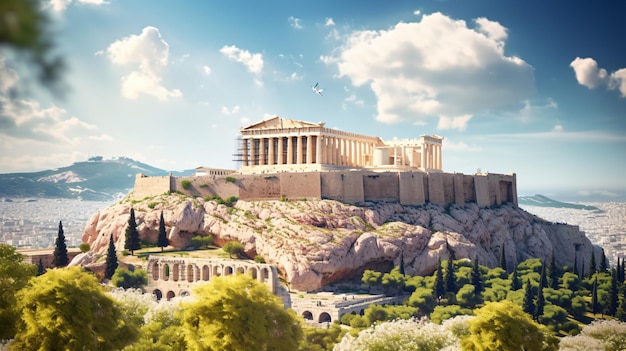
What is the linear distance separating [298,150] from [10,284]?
62.5 meters

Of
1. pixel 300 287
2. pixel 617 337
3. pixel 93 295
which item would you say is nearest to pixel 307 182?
pixel 300 287

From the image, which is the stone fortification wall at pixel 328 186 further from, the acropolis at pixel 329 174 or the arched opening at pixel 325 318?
the arched opening at pixel 325 318

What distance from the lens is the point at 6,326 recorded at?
44969 mm

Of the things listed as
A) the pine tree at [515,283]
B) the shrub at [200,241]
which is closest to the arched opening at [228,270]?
the shrub at [200,241]

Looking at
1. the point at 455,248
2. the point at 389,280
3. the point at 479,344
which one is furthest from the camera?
the point at 455,248

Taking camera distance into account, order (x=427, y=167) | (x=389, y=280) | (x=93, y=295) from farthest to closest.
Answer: (x=427, y=167)
(x=389, y=280)
(x=93, y=295)

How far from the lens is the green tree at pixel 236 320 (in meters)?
44.1

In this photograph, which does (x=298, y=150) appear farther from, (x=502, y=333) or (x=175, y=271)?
(x=502, y=333)

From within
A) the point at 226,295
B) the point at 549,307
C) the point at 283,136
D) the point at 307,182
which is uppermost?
the point at 283,136

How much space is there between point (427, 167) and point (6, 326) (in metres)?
81.1

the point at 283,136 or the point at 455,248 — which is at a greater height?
the point at 283,136

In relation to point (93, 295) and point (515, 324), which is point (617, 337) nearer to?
point (515, 324)

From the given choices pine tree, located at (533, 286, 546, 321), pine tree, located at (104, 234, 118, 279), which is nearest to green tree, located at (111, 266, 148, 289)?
pine tree, located at (104, 234, 118, 279)

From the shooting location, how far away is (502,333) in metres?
48.1
